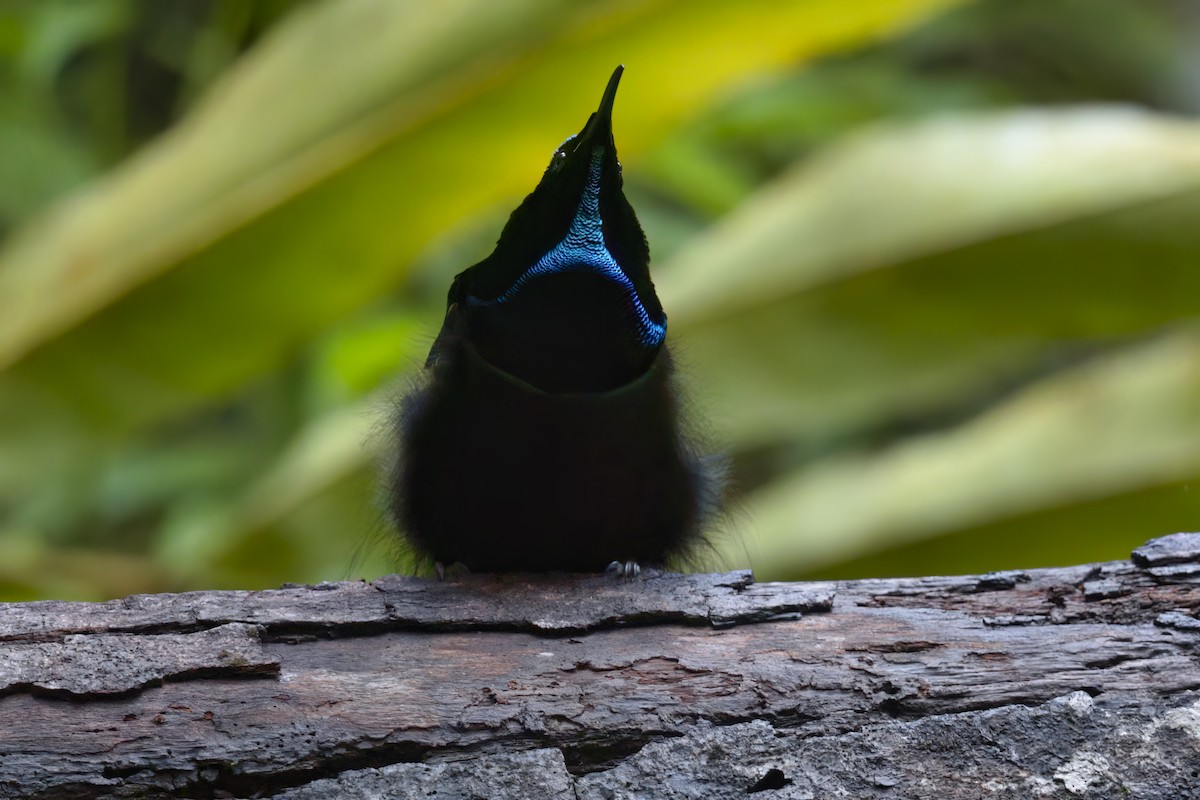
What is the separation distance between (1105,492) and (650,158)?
2.23 meters

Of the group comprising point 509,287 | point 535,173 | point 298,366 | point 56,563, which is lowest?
point 509,287

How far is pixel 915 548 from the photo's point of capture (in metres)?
3.64

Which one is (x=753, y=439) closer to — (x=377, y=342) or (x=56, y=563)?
(x=377, y=342)

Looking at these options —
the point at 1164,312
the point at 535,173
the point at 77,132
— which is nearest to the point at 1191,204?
the point at 1164,312

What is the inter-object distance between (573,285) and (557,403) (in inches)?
7.7

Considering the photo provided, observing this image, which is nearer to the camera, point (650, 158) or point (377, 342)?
point (377, 342)

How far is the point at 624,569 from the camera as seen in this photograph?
83.0 inches

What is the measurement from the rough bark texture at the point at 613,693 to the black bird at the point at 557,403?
8.5 inches

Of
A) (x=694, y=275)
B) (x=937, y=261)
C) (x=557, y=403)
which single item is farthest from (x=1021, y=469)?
(x=557, y=403)

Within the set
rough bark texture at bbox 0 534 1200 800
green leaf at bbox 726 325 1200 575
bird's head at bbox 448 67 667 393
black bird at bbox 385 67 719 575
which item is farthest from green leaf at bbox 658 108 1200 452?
rough bark texture at bbox 0 534 1200 800

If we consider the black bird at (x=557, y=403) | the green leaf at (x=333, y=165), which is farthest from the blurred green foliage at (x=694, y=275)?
the black bird at (x=557, y=403)

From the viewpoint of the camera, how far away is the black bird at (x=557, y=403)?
1.95m

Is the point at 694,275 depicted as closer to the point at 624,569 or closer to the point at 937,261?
the point at 937,261

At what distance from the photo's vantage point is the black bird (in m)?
1.95
